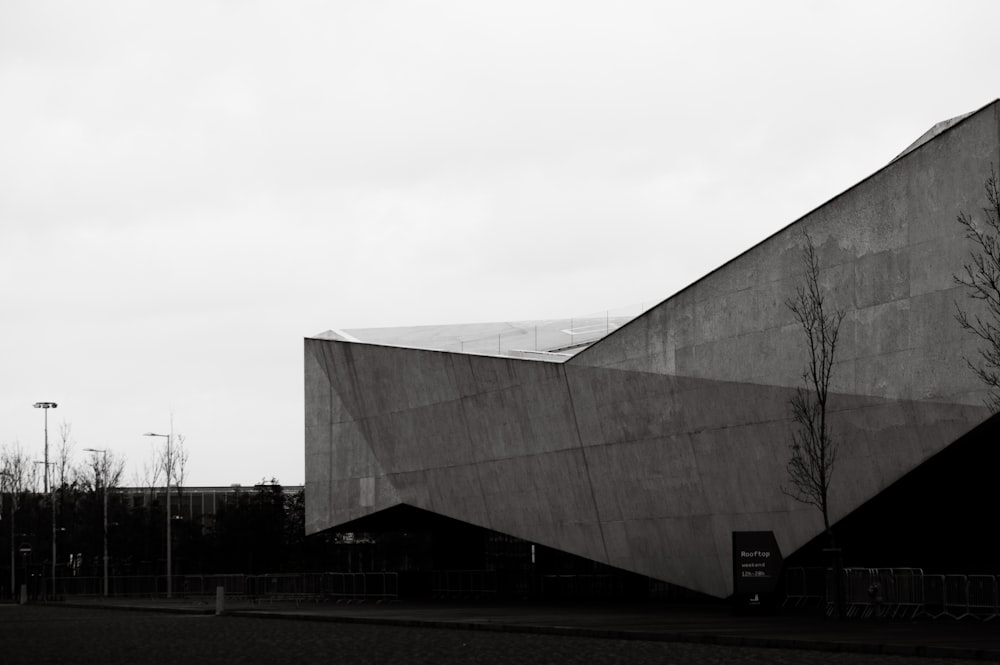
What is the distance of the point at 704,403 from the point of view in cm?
3438

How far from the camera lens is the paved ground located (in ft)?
65.3

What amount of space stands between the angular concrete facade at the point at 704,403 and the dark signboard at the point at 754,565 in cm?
158

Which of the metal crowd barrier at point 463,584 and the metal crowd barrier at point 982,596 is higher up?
the metal crowd barrier at point 982,596

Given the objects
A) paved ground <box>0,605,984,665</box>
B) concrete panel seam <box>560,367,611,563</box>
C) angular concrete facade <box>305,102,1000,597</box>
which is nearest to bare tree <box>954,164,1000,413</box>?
angular concrete facade <box>305,102,1000,597</box>

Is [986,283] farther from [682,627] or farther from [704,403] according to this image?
[704,403]

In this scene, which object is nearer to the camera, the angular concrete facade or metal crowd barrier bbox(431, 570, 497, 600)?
the angular concrete facade

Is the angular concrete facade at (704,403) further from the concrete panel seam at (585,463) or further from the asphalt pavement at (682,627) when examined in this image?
the asphalt pavement at (682,627)

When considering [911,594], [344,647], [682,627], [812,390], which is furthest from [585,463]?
[344,647]

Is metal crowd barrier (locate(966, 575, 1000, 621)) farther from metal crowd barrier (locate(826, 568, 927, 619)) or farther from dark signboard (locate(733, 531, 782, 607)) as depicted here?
dark signboard (locate(733, 531, 782, 607))

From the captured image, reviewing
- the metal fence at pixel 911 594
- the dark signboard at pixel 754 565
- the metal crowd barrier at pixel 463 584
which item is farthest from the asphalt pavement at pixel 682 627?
the metal crowd barrier at pixel 463 584

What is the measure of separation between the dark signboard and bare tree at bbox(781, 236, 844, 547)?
1.41 meters

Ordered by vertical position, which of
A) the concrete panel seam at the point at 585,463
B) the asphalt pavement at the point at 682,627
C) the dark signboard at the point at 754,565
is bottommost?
the asphalt pavement at the point at 682,627

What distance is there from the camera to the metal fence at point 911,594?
1089 inches

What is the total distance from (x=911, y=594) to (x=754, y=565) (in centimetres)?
349
